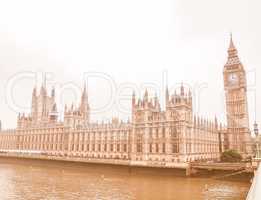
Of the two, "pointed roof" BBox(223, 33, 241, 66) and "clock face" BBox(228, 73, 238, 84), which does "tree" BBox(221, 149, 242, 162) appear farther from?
"pointed roof" BBox(223, 33, 241, 66)

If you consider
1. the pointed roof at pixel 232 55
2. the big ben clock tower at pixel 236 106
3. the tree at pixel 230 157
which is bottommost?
the tree at pixel 230 157

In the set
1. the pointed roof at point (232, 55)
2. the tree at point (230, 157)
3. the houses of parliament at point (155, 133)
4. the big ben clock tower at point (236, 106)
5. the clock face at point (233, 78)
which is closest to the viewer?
the tree at point (230, 157)

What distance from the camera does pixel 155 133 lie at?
7238 centimetres

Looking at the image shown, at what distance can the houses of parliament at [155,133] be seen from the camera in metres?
69.4

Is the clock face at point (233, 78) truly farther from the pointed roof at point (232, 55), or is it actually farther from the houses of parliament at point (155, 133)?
the pointed roof at point (232, 55)

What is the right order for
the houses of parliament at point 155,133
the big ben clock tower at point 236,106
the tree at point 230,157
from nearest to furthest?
the tree at point 230,157 < the houses of parliament at point 155,133 < the big ben clock tower at point 236,106

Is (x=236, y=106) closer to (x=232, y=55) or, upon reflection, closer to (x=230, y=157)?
(x=232, y=55)

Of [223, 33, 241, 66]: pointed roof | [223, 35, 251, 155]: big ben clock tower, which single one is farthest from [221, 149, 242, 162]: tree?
[223, 33, 241, 66]: pointed roof

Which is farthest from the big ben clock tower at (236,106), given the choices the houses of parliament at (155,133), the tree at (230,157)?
the tree at (230,157)

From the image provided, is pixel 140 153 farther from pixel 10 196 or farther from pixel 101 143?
pixel 10 196

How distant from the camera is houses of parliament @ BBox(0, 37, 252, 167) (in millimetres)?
69438

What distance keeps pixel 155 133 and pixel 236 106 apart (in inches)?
1407

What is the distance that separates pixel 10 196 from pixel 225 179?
38893 millimetres

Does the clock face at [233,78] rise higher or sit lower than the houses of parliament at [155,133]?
higher
